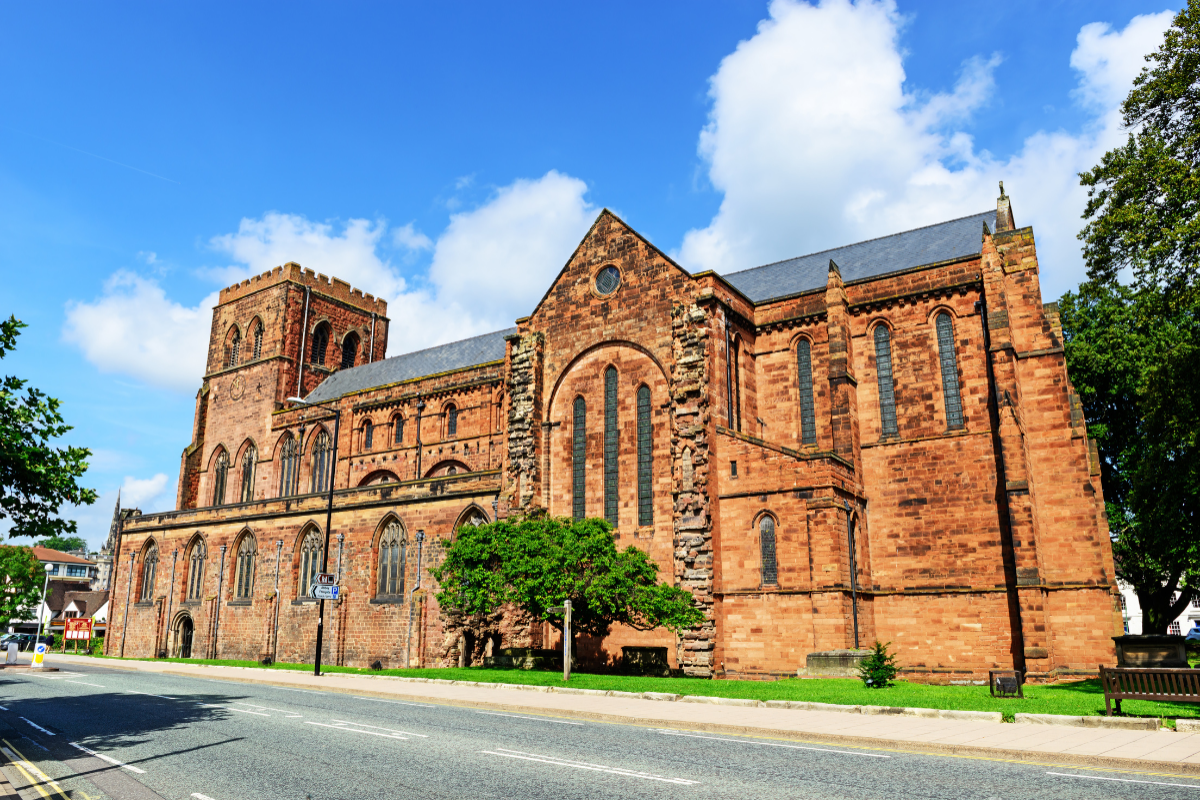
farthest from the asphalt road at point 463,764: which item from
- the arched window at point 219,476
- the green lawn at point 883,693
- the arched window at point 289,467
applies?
the arched window at point 219,476

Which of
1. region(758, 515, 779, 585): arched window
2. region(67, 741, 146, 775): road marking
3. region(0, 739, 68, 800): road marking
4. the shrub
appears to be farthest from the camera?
region(758, 515, 779, 585): arched window

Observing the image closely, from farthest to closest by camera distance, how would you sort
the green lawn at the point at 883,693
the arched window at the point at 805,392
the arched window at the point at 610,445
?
the arched window at the point at 805,392 < the arched window at the point at 610,445 < the green lawn at the point at 883,693

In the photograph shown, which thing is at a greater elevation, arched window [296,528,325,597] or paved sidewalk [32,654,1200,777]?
arched window [296,528,325,597]

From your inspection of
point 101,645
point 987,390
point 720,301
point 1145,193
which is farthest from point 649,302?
point 101,645

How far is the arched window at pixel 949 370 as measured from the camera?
2817cm

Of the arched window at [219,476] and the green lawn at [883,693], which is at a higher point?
the arched window at [219,476]

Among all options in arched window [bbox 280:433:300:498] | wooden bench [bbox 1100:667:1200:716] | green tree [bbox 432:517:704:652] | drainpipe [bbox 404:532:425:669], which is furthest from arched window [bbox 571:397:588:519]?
arched window [bbox 280:433:300:498]

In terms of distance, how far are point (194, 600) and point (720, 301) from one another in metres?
33.7

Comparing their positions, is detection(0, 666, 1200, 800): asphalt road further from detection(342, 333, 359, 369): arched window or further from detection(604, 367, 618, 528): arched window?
detection(342, 333, 359, 369): arched window

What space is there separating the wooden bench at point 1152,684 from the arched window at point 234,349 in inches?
2115

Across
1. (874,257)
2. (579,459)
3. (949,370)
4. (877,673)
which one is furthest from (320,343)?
(877,673)

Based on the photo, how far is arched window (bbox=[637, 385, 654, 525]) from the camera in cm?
2919

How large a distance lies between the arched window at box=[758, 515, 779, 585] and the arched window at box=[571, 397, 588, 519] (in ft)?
23.7

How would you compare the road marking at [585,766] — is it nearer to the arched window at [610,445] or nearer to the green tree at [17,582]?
the arched window at [610,445]
